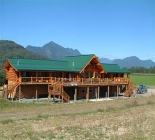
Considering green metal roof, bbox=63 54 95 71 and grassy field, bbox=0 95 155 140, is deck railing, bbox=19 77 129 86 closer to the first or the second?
green metal roof, bbox=63 54 95 71

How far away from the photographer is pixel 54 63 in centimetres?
3791

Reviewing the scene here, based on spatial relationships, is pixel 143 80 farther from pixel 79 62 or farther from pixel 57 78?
pixel 57 78

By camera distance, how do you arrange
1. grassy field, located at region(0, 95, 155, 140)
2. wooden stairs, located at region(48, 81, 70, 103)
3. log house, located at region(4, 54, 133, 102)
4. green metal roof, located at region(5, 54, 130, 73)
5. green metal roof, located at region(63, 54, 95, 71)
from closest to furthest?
1. grassy field, located at region(0, 95, 155, 140)
2. wooden stairs, located at region(48, 81, 70, 103)
3. log house, located at region(4, 54, 133, 102)
4. green metal roof, located at region(5, 54, 130, 73)
5. green metal roof, located at region(63, 54, 95, 71)

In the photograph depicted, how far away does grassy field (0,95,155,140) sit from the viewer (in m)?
16.6

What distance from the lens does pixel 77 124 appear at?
19.8 metres

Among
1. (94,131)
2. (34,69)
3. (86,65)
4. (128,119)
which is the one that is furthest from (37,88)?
(94,131)

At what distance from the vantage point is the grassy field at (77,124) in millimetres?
16641

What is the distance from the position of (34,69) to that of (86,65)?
7.57 metres

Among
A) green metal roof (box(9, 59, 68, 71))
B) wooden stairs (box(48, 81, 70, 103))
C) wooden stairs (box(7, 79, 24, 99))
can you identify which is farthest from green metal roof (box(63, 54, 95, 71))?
wooden stairs (box(7, 79, 24, 99))

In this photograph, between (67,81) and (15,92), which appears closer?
(15,92)

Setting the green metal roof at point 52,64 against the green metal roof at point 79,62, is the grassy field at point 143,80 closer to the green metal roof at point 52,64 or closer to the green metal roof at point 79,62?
Answer: the green metal roof at point 79,62

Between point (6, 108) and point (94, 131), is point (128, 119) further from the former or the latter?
point (6, 108)

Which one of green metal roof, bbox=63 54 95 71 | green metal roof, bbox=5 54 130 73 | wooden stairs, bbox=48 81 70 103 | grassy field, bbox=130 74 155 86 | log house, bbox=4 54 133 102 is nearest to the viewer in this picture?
wooden stairs, bbox=48 81 70 103

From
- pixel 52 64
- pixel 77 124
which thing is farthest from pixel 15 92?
pixel 77 124
